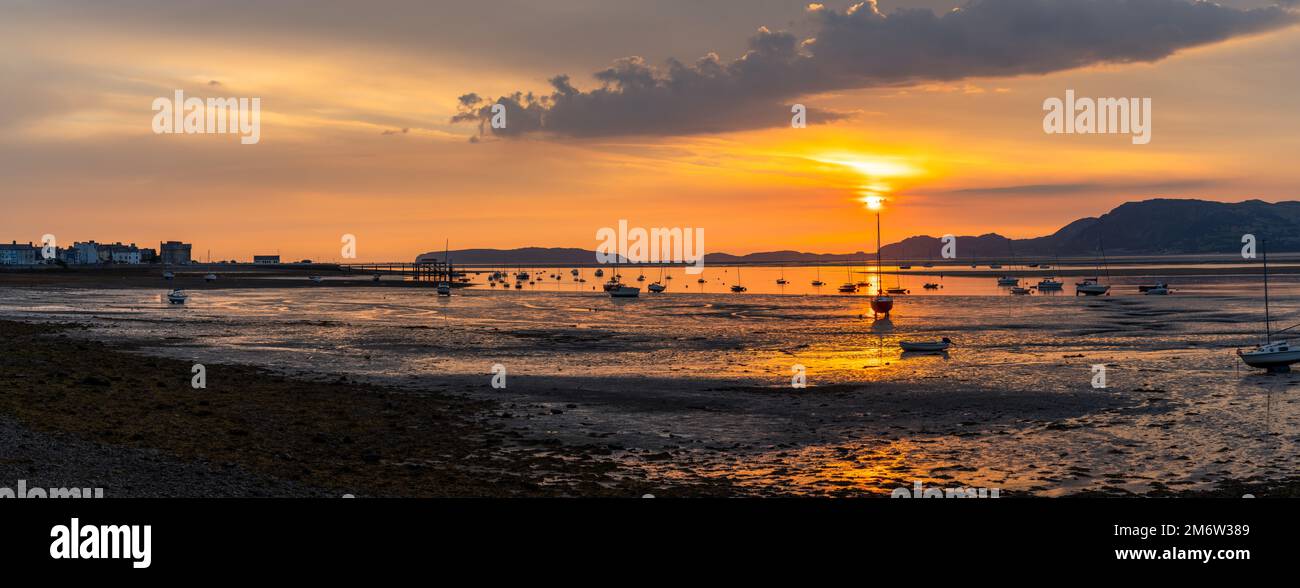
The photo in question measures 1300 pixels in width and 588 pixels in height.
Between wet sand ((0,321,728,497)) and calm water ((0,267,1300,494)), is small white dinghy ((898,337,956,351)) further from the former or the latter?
wet sand ((0,321,728,497))

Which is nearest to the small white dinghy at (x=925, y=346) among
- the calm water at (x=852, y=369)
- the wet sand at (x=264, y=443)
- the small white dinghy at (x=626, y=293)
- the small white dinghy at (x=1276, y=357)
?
the calm water at (x=852, y=369)

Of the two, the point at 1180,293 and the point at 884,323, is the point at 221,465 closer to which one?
the point at 884,323

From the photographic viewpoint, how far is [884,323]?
79.5 m

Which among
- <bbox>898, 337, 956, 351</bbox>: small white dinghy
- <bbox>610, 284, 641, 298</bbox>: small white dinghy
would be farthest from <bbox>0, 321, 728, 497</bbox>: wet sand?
<bbox>610, 284, 641, 298</bbox>: small white dinghy

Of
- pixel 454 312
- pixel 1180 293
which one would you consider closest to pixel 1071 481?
pixel 454 312

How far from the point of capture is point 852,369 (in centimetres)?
4416

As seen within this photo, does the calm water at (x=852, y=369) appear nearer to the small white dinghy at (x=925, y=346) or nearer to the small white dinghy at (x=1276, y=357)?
the small white dinghy at (x=925, y=346)

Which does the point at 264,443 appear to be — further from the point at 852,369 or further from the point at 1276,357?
the point at 1276,357

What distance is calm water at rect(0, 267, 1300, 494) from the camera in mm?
22891

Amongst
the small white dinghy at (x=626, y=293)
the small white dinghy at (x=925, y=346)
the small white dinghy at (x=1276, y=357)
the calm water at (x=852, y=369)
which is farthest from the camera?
the small white dinghy at (x=626, y=293)

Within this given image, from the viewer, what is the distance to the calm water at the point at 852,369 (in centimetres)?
2289

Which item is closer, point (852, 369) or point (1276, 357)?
point (1276, 357)

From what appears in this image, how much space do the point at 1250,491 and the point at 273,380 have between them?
32160 millimetres

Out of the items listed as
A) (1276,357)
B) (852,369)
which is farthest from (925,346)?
(1276,357)
